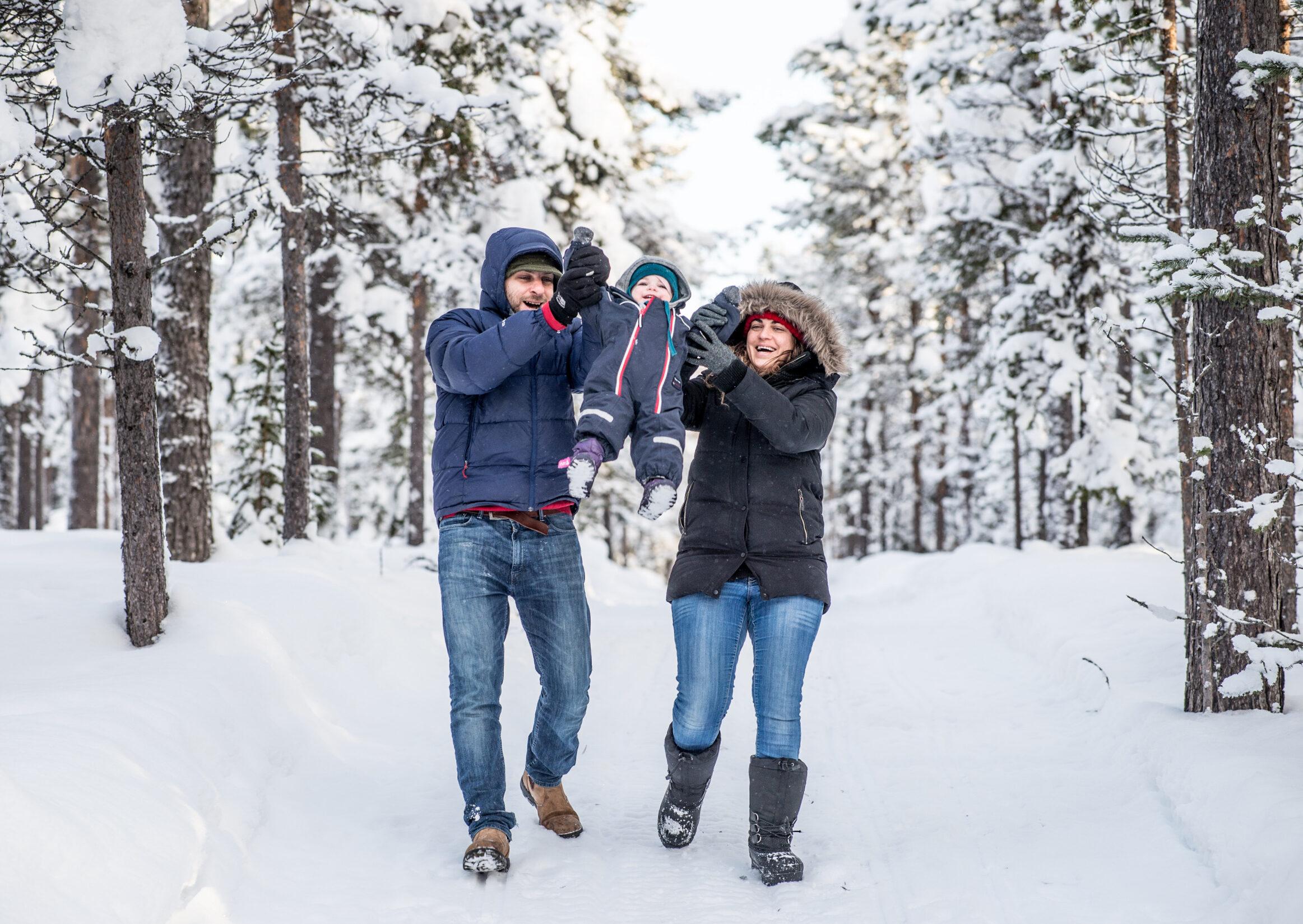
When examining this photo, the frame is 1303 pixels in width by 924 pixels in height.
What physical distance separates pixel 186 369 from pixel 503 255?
229 inches

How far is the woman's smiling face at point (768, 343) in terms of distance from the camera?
14.4 ft

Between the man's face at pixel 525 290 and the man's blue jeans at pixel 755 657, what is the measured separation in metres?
1.55

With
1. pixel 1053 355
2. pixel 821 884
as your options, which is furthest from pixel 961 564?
pixel 821 884

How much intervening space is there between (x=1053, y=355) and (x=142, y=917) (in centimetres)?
1411

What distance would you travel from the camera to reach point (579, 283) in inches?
157

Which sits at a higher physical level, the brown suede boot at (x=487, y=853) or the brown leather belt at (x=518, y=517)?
the brown leather belt at (x=518, y=517)

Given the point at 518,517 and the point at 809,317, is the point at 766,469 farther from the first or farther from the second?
the point at 518,517

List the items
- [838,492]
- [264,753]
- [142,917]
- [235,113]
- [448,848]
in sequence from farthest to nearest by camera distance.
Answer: [838,492] < [235,113] < [264,753] < [448,848] < [142,917]

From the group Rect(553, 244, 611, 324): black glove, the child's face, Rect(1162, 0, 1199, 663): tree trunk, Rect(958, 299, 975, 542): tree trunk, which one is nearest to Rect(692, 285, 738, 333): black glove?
the child's face

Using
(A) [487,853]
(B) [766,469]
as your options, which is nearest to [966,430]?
(B) [766,469]

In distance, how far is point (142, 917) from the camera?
3.14 meters

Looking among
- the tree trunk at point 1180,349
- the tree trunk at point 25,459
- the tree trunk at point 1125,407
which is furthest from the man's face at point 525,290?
the tree trunk at point 25,459

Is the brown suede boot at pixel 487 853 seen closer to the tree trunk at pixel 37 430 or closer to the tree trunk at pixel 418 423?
the tree trunk at pixel 418 423

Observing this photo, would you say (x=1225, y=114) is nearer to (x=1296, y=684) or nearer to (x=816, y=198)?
(x=1296, y=684)
